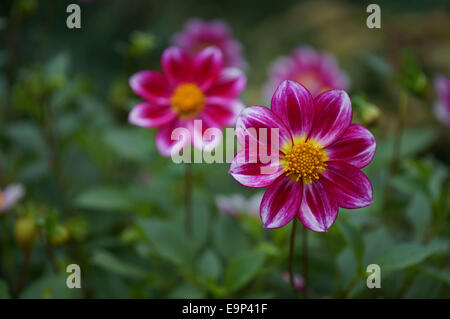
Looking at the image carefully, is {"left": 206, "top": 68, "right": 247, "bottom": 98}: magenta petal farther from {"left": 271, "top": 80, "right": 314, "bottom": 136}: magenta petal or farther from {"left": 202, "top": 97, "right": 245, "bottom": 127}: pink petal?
{"left": 271, "top": 80, "right": 314, "bottom": 136}: magenta petal

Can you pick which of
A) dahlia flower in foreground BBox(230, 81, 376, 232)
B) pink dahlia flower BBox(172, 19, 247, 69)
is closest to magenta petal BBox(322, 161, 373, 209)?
dahlia flower in foreground BBox(230, 81, 376, 232)

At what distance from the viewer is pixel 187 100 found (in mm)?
858

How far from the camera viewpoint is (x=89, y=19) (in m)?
2.20

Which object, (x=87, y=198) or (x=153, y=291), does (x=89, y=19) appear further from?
(x=153, y=291)

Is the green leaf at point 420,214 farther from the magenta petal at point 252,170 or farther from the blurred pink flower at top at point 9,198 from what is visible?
the blurred pink flower at top at point 9,198

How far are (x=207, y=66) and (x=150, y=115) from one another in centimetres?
15

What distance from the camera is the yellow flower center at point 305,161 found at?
594 mm

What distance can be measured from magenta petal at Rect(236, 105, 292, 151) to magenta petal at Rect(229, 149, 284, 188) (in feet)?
0.07

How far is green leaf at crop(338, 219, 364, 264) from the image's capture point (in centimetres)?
71

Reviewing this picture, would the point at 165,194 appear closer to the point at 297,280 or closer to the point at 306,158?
the point at 297,280

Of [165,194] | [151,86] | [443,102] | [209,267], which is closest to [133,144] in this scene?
[165,194]

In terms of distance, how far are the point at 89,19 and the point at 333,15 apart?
1317 mm

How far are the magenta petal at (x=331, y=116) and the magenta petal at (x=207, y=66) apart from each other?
12.0 inches

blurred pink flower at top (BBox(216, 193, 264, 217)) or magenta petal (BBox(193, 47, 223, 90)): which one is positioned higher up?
magenta petal (BBox(193, 47, 223, 90))
